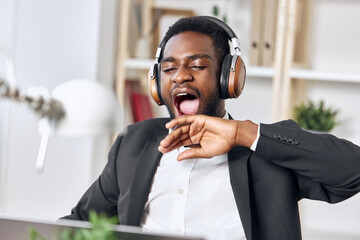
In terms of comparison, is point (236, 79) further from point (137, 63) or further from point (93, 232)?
point (137, 63)

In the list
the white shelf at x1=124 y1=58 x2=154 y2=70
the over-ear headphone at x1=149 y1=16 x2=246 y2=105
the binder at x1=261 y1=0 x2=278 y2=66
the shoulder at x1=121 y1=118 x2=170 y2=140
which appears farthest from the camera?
the white shelf at x1=124 y1=58 x2=154 y2=70

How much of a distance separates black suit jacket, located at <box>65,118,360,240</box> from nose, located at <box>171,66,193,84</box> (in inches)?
9.3

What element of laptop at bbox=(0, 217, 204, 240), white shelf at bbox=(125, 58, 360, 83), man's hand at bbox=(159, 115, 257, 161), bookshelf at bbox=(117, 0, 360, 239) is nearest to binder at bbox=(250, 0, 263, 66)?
white shelf at bbox=(125, 58, 360, 83)

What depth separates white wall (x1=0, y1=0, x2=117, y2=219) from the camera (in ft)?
8.71

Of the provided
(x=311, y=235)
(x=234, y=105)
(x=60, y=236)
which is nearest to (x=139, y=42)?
(x=234, y=105)

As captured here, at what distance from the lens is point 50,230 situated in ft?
3.00

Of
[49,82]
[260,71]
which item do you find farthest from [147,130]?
[260,71]

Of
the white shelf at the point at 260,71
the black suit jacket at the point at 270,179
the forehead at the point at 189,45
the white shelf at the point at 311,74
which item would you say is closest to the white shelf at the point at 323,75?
the white shelf at the point at 311,74

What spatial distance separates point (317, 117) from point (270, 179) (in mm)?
1530

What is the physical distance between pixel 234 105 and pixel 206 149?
74.5 inches

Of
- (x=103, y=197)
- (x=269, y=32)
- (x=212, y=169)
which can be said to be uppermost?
(x=269, y=32)

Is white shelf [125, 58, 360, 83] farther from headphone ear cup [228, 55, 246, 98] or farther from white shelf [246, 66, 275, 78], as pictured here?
headphone ear cup [228, 55, 246, 98]

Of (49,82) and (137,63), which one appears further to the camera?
(137,63)

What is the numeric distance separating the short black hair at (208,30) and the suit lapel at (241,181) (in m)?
0.27
